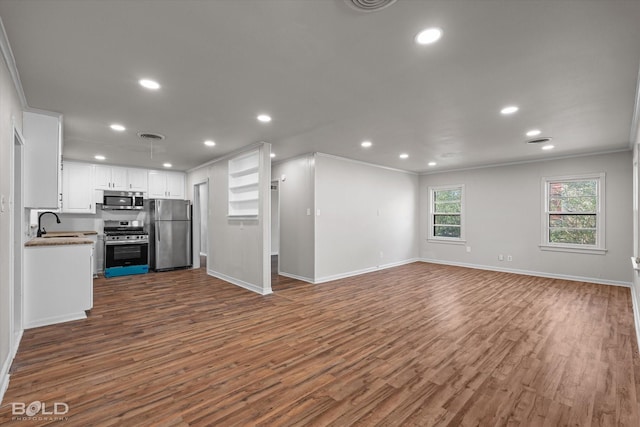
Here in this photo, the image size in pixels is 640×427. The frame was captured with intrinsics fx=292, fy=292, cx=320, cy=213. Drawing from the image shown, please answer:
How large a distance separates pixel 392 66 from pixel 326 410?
Answer: 2.60 meters

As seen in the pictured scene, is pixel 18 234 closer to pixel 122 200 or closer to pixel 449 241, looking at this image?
pixel 122 200

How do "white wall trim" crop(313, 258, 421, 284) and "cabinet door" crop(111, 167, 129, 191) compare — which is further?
Result: "cabinet door" crop(111, 167, 129, 191)

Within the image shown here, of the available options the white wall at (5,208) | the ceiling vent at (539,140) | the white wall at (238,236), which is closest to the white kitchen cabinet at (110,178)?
the white wall at (238,236)

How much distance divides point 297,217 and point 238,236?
1.24m

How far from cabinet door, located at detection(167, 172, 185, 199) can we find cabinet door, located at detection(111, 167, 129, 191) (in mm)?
912

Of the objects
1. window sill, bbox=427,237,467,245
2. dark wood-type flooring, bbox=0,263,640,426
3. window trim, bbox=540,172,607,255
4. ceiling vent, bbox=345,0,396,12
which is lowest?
dark wood-type flooring, bbox=0,263,640,426

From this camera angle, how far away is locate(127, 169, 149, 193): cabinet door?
23.0 feet

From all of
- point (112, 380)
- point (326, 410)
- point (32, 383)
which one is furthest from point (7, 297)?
point (326, 410)

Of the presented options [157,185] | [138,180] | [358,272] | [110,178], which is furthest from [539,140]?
[110,178]

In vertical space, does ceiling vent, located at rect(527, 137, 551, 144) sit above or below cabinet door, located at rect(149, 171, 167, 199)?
above

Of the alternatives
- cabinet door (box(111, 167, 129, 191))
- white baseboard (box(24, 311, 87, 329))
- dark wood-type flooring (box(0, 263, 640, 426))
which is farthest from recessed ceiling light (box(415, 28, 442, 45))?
cabinet door (box(111, 167, 129, 191))

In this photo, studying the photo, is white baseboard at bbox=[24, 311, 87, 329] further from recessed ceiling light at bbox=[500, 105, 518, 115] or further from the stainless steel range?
recessed ceiling light at bbox=[500, 105, 518, 115]

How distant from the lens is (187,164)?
6.79 meters

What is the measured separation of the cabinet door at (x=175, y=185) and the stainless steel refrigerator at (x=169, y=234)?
55cm
